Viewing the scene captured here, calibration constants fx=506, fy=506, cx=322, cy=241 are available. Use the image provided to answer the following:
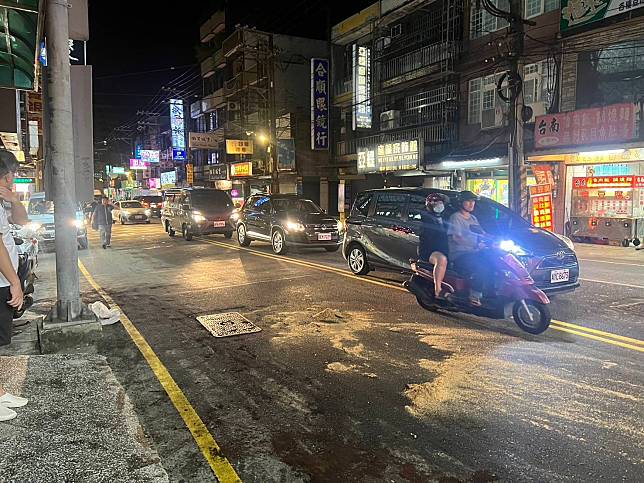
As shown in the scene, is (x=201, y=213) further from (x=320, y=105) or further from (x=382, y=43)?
(x=382, y=43)

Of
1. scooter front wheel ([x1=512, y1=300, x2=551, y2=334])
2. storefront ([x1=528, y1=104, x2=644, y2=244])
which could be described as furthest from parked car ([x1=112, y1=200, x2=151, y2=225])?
scooter front wheel ([x1=512, y1=300, x2=551, y2=334])

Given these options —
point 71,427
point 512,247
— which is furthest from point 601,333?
point 71,427

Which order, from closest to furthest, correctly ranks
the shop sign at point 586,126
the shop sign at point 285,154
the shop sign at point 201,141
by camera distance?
1. the shop sign at point 586,126
2. the shop sign at point 285,154
3. the shop sign at point 201,141

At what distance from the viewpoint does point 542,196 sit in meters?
16.8

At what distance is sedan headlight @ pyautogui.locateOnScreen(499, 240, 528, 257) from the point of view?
7306mm

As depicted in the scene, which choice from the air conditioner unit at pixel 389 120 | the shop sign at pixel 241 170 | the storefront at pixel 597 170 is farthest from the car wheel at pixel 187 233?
the shop sign at pixel 241 170

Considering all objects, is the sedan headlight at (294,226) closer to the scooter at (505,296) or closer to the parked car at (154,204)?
the scooter at (505,296)

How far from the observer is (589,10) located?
52.2 feet

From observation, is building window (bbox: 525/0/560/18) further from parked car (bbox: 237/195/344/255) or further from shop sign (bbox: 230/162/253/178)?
shop sign (bbox: 230/162/253/178)

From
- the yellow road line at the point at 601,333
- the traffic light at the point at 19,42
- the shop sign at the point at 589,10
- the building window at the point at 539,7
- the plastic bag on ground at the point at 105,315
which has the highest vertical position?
the building window at the point at 539,7

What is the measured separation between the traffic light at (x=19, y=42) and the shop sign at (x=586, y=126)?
13.9 meters

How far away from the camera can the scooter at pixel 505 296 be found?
6246 millimetres

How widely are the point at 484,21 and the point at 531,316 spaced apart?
17.8m

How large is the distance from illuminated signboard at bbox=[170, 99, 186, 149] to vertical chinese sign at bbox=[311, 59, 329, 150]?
996 inches
